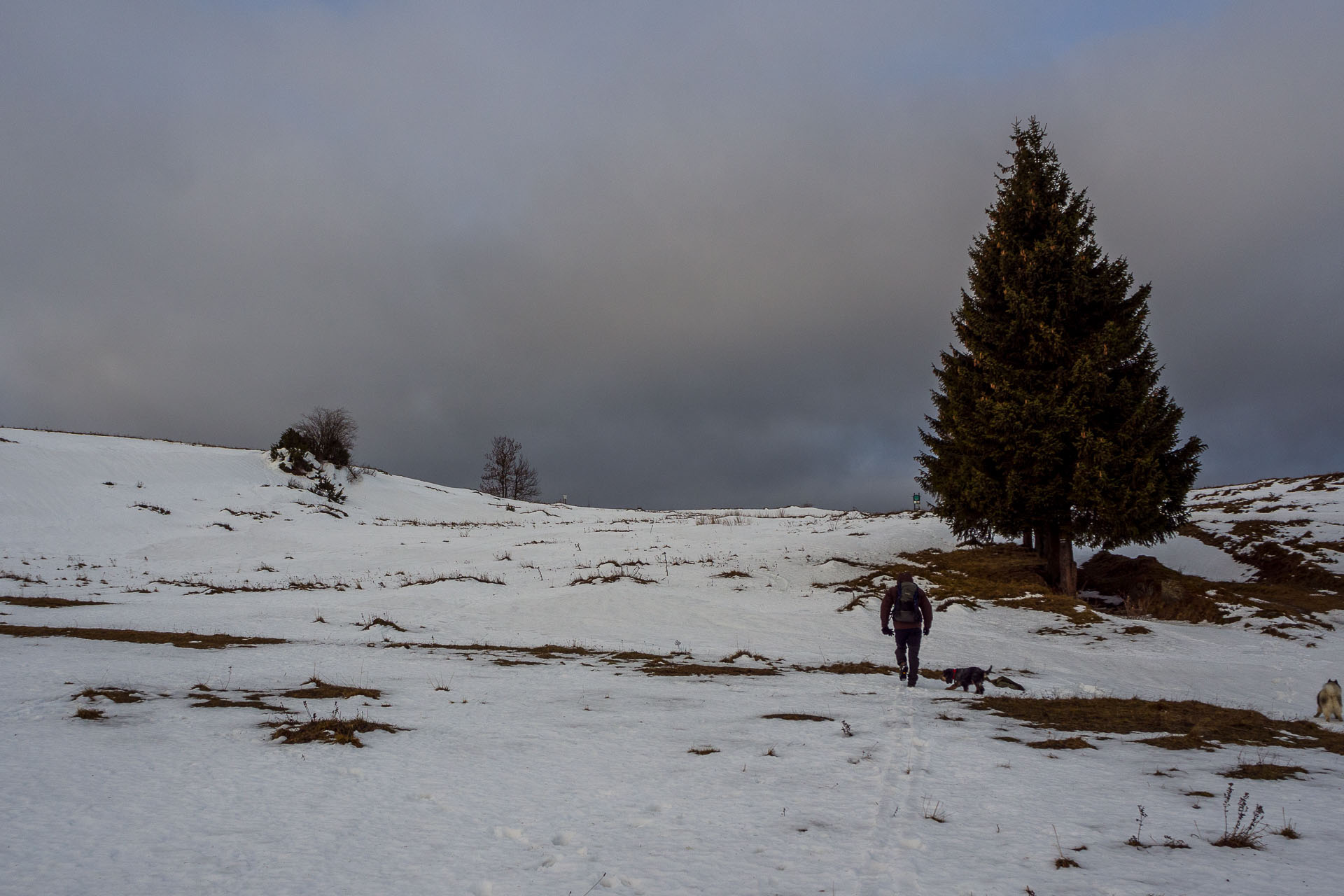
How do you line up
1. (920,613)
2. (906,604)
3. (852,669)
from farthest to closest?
(852,669)
(906,604)
(920,613)

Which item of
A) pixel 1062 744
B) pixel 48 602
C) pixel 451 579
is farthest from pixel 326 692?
pixel 48 602

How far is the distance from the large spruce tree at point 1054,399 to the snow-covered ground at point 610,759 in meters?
3.70

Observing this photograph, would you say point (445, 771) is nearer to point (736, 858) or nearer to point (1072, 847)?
point (736, 858)

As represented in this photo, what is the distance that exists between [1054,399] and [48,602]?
27.8 m

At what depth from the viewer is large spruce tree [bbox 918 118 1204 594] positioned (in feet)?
63.6

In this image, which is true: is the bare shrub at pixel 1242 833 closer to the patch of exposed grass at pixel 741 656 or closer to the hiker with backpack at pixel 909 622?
the hiker with backpack at pixel 909 622

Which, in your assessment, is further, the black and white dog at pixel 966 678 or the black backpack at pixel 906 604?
the black backpack at pixel 906 604

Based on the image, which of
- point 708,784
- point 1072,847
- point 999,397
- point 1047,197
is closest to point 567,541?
point 999,397

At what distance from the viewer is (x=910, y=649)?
1177 cm

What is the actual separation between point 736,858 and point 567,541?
2564 cm

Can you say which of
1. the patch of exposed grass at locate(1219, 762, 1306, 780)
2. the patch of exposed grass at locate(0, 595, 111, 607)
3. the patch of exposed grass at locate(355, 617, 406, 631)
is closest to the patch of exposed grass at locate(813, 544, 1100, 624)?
the patch of exposed grass at locate(355, 617, 406, 631)

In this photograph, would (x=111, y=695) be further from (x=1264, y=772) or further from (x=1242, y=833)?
(x=1264, y=772)

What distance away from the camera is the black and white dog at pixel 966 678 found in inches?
438

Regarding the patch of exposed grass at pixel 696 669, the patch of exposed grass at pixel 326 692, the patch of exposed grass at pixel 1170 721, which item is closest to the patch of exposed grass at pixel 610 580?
the patch of exposed grass at pixel 696 669
